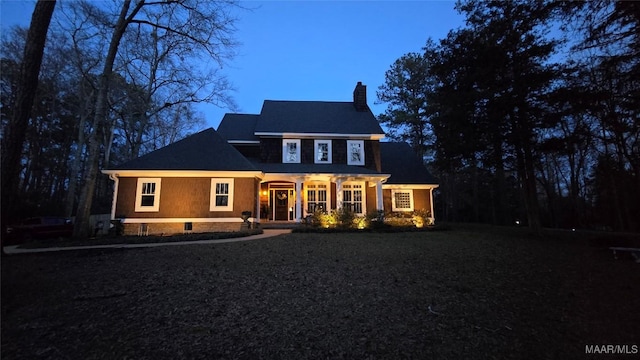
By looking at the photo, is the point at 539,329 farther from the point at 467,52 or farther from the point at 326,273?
the point at 467,52

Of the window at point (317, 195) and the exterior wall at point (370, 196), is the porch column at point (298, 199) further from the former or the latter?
the exterior wall at point (370, 196)

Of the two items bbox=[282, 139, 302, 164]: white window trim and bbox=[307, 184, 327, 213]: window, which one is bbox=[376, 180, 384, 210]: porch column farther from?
bbox=[282, 139, 302, 164]: white window trim

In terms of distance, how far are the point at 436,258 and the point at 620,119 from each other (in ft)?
32.4

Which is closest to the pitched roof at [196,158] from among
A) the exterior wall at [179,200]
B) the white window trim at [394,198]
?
the exterior wall at [179,200]

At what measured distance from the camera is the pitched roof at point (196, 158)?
51.3 feet

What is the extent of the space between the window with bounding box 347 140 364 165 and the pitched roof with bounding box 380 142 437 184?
2601 mm

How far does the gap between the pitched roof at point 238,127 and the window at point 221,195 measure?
5.25m

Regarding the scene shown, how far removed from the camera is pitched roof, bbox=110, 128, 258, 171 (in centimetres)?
1565

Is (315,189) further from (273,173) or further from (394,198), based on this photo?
(394,198)

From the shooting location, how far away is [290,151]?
63.7 ft

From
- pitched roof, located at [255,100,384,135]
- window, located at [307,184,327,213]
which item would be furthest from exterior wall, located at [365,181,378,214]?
pitched roof, located at [255,100,384,135]

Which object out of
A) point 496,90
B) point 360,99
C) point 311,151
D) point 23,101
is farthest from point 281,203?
point 23,101

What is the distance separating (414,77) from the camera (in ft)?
103

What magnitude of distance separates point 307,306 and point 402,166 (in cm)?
1886
